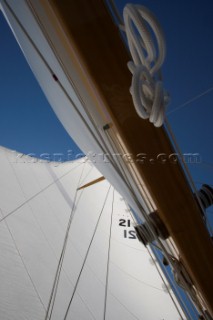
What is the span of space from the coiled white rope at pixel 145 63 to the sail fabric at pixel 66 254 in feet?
4.42

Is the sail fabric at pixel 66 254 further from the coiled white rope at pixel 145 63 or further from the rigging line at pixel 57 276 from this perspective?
the coiled white rope at pixel 145 63

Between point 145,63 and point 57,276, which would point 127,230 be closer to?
point 57,276

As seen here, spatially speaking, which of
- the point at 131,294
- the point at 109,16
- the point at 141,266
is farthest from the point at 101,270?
the point at 109,16

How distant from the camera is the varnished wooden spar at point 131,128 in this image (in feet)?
2.39

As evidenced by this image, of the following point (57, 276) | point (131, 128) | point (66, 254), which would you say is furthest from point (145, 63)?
point (66, 254)

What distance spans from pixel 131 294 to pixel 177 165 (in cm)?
180

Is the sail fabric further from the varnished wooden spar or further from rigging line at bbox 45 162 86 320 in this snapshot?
the varnished wooden spar

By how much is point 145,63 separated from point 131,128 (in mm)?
242

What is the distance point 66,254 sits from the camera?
2.06 m

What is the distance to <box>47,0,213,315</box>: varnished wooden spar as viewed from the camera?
73cm

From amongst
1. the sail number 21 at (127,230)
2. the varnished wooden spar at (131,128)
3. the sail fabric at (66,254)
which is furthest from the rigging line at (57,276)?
the varnished wooden spar at (131,128)

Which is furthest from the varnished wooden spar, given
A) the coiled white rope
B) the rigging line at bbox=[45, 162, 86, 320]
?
the rigging line at bbox=[45, 162, 86, 320]

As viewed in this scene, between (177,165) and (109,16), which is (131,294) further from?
(109,16)

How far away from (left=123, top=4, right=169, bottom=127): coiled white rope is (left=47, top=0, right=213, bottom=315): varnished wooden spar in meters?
0.16
